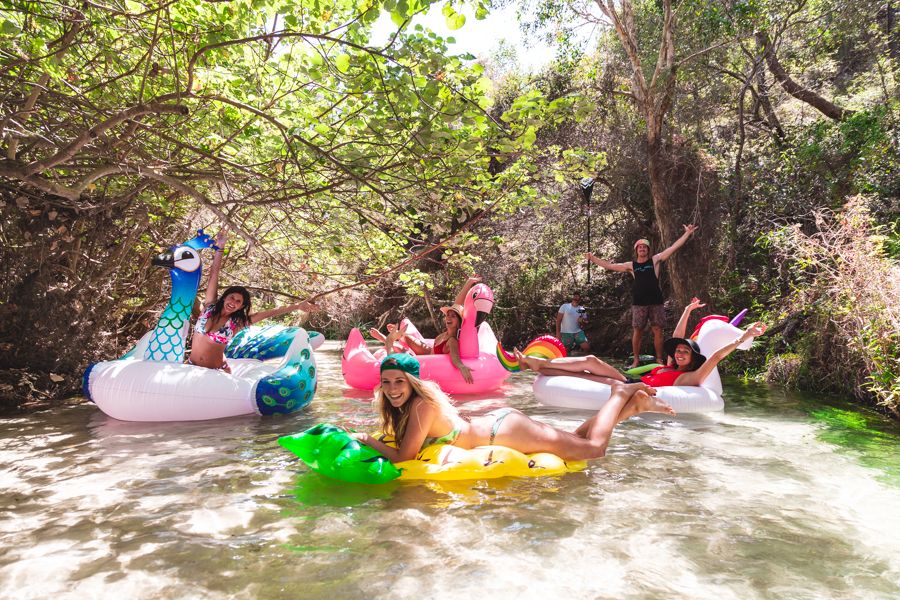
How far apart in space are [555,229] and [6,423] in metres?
10.0

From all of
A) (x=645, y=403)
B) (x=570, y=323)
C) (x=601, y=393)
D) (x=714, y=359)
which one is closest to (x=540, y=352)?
(x=601, y=393)

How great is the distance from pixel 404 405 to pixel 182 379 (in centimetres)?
273

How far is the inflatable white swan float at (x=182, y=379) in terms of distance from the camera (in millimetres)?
5539

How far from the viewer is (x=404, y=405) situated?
13.0 ft

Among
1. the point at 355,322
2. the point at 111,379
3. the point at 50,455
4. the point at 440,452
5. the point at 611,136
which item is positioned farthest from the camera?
the point at 355,322

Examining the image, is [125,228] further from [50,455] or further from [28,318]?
[50,455]

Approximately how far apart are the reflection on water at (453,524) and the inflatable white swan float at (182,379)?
1.70 feet

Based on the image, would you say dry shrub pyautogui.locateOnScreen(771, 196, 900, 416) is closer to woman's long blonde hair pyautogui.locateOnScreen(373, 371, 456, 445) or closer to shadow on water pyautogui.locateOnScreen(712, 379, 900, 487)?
shadow on water pyautogui.locateOnScreen(712, 379, 900, 487)

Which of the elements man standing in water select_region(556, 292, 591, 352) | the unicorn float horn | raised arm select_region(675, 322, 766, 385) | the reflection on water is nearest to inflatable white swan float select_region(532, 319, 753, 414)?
raised arm select_region(675, 322, 766, 385)

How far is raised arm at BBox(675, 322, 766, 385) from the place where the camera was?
19.0 ft

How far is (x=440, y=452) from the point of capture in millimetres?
3896

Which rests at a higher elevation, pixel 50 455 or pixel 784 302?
pixel 784 302

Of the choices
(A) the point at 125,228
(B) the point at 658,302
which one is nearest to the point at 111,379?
(A) the point at 125,228

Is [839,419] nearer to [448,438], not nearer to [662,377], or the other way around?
[662,377]
